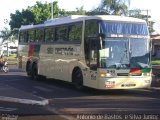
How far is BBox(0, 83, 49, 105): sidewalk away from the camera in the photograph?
15.1 meters

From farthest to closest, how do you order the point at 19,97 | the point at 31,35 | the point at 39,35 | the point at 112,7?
the point at 112,7, the point at 31,35, the point at 39,35, the point at 19,97

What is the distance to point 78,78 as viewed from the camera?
1905cm

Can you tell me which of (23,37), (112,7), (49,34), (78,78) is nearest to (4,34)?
(112,7)

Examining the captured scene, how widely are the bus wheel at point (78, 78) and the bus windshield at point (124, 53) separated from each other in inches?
81.0

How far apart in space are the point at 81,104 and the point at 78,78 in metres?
4.53

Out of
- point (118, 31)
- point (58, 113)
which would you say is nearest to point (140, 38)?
point (118, 31)

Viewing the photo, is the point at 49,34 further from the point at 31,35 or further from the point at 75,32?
the point at 75,32

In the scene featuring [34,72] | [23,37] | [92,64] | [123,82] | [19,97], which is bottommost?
[19,97]

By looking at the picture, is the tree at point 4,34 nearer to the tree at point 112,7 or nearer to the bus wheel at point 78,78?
the tree at point 112,7

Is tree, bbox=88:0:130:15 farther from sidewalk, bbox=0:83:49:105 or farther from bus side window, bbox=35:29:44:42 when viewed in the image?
sidewalk, bbox=0:83:49:105

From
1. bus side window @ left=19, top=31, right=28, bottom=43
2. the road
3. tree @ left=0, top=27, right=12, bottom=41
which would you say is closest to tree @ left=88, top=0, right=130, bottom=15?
bus side window @ left=19, top=31, right=28, bottom=43

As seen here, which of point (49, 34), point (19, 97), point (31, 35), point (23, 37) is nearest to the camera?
point (19, 97)

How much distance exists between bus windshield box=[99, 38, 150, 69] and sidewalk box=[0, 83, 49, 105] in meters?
2.96

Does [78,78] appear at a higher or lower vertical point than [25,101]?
higher
